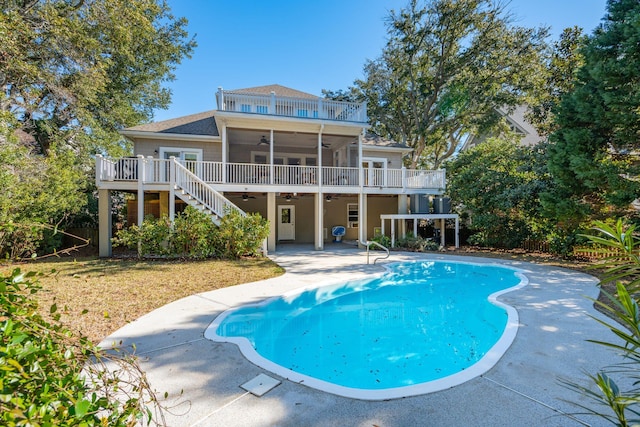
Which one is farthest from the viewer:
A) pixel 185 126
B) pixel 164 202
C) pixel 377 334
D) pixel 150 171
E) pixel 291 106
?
pixel 185 126

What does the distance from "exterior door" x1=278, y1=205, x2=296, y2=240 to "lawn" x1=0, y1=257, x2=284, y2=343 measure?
21.0 ft

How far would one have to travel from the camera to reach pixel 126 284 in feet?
23.7

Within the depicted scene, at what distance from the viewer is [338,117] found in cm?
1457

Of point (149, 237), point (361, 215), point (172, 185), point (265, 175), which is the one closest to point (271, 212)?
point (265, 175)

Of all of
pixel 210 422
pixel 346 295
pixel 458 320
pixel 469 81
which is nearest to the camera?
pixel 210 422

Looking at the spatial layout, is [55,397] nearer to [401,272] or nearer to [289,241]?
[401,272]

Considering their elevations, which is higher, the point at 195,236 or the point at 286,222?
the point at 286,222

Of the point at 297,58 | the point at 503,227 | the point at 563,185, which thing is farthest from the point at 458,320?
the point at 297,58

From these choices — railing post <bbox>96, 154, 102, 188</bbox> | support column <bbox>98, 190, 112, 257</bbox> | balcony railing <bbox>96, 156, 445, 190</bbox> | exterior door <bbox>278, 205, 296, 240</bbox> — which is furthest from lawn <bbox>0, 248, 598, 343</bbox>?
exterior door <bbox>278, 205, 296, 240</bbox>

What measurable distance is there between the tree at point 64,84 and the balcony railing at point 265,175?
2.14 metres

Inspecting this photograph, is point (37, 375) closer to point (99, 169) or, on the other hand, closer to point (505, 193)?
point (99, 169)

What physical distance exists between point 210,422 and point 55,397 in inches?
68.5

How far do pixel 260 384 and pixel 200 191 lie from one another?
9.77 metres

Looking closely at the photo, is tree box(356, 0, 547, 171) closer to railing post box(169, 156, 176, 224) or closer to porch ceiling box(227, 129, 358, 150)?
porch ceiling box(227, 129, 358, 150)
